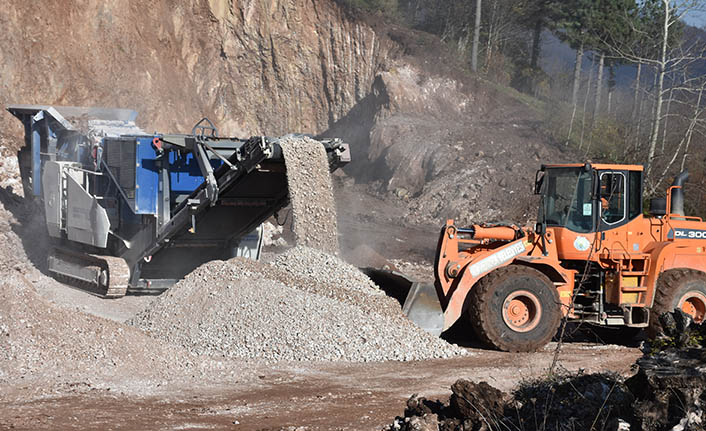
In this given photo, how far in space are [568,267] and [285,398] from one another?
4441mm

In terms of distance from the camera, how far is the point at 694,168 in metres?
20.2

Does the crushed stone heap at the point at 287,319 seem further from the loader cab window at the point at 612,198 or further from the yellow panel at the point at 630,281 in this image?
the loader cab window at the point at 612,198

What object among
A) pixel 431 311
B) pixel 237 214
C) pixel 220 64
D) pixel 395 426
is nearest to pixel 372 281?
pixel 431 311

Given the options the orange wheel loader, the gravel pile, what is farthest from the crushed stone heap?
the gravel pile

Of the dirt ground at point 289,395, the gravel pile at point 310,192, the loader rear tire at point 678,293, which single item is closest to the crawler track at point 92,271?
the gravel pile at point 310,192

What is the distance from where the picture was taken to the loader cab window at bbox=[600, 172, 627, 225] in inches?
364

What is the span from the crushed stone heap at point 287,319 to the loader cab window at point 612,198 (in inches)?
100.0

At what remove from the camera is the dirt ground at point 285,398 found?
6.16 metres

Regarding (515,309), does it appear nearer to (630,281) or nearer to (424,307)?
(424,307)

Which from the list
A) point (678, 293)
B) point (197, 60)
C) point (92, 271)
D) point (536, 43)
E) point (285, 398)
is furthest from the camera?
point (536, 43)

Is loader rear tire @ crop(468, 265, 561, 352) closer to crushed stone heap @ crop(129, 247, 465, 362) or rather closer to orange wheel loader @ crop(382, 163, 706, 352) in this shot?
orange wheel loader @ crop(382, 163, 706, 352)

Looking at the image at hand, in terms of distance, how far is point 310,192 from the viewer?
10641mm

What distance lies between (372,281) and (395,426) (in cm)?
454

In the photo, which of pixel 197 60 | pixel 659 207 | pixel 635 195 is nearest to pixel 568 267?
pixel 635 195
